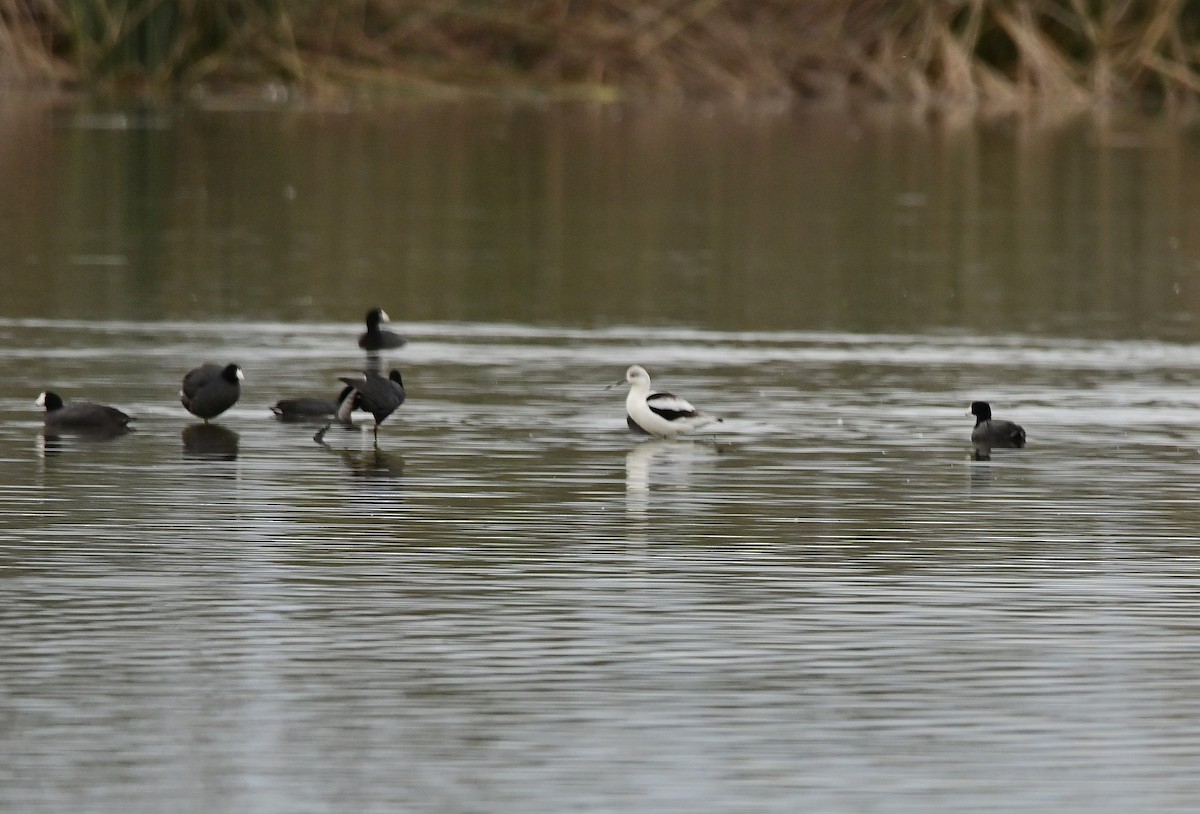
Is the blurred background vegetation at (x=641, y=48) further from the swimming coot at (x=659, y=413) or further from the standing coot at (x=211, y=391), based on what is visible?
the swimming coot at (x=659, y=413)

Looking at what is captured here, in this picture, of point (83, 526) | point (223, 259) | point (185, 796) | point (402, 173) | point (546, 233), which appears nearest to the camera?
point (185, 796)

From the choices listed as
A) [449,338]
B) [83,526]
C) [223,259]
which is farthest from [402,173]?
[83,526]

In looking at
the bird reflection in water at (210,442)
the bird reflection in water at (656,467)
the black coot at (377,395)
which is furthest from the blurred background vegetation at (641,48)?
the bird reflection in water at (656,467)

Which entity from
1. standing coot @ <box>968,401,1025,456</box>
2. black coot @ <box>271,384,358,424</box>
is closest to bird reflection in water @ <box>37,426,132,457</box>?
black coot @ <box>271,384,358,424</box>

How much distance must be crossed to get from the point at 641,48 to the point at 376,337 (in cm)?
3165

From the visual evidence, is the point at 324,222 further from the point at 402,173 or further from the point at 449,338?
the point at 449,338

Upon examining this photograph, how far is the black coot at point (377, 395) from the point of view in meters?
14.0

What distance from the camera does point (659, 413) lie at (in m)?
14.2

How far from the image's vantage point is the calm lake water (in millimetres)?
7828

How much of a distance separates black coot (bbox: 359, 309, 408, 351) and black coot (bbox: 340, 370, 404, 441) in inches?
135

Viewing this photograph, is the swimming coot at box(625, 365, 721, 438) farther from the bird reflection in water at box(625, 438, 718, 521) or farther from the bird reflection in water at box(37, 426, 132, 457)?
the bird reflection in water at box(37, 426, 132, 457)

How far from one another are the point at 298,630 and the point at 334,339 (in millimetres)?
9509

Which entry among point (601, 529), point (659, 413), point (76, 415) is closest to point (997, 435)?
point (659, 413)

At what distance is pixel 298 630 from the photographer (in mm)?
9234
